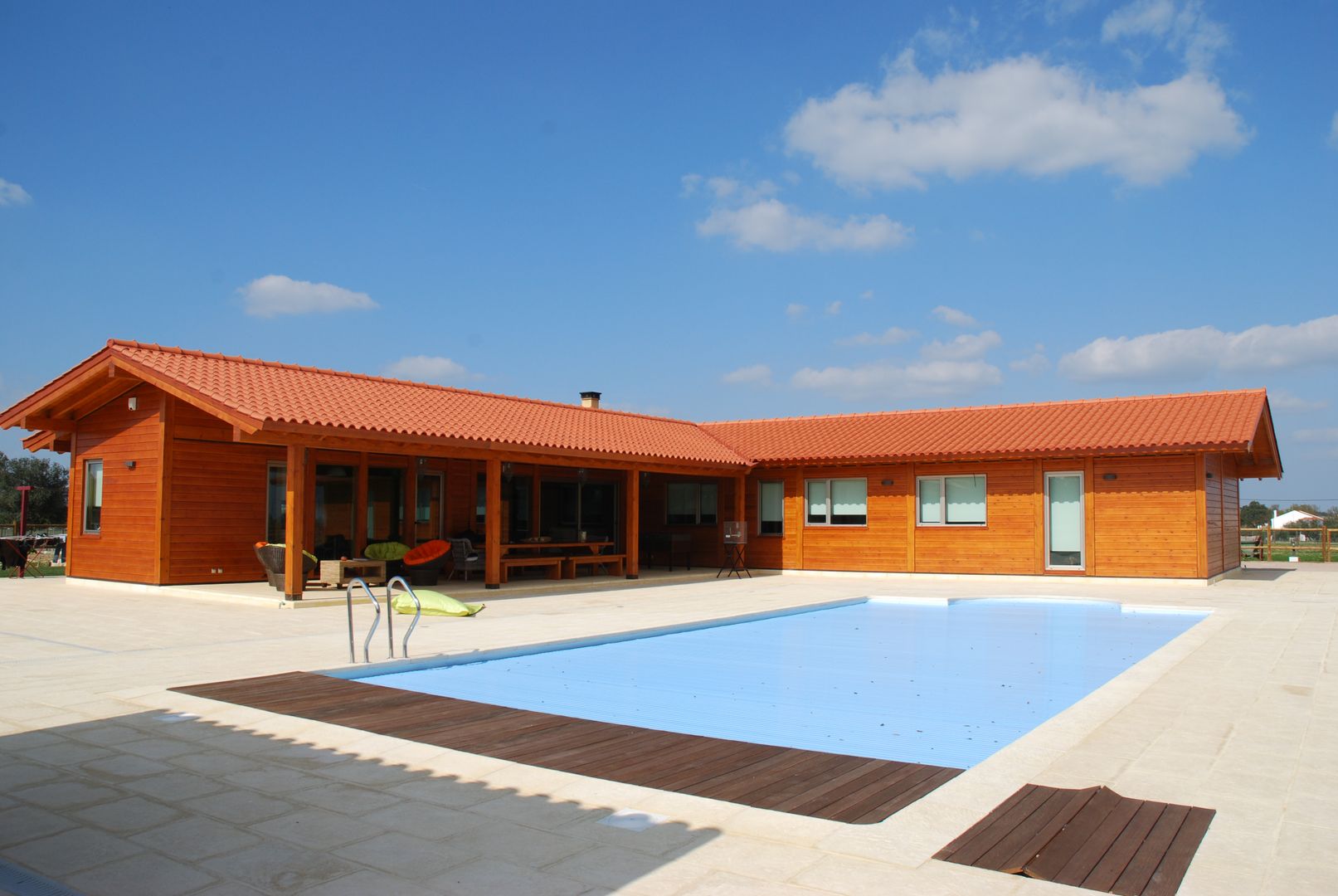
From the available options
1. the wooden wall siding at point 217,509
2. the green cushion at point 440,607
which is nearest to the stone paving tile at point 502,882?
the green cushion at point 440,607

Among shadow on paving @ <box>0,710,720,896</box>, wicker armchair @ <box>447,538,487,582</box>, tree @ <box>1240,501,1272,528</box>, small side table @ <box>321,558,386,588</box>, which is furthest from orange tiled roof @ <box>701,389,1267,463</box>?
tree @ <box>1240,501,1272,528</box>

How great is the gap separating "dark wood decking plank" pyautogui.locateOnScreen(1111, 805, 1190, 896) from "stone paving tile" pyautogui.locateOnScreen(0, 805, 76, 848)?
392 centimetres

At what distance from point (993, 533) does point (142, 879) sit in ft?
56.9

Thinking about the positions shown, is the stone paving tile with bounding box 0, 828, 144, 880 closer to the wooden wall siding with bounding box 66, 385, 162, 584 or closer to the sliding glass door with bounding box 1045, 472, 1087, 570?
the wooden wall siding with bounding box 66, 385, 162, 584

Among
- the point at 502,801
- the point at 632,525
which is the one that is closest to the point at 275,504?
the point at 632,525

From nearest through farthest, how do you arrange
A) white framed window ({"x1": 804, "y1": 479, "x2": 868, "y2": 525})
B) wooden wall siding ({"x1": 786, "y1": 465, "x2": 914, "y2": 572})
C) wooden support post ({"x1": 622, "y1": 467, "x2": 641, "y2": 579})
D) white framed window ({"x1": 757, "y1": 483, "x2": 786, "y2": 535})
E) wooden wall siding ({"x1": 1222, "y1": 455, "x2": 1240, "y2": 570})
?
wooden support post ({"x1": 622, "y1": 467, "x2": 641, "y2": 579}), wooden wall siding ({"x1": 1222, "y1": 455, "x2": 1240, "y2": 570}), wooden wall siding ({"x1": 786, "y1": 465, "x2": 914, "y2": 572}), white framed window ({"x1": 804, "y1": 479, "x2": 868, "y2": 525}), white framed window ({"x1": 757, "y1": 483, "x2": 786, "y2": 535})

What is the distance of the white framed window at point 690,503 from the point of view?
2222 cm

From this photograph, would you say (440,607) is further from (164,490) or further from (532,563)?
(164,490)

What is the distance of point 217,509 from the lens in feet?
50.3

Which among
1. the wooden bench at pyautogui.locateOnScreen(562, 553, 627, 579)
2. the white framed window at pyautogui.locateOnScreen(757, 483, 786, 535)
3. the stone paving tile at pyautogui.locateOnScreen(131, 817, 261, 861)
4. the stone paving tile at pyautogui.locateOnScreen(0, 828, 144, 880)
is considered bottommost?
the stone paving tile at pyautogui.locateOnScreen(131, 817, 261, 861)

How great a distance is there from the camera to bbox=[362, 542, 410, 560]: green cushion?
601 inches

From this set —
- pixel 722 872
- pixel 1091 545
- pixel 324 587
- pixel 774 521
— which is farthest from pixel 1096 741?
pixel 774 521

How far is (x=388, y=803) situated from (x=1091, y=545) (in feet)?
53.3

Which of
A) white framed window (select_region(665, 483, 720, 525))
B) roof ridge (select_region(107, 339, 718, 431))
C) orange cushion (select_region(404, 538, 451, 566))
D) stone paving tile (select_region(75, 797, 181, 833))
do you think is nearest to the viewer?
stone paving tile (select_region(75, 797, 181, 833))
